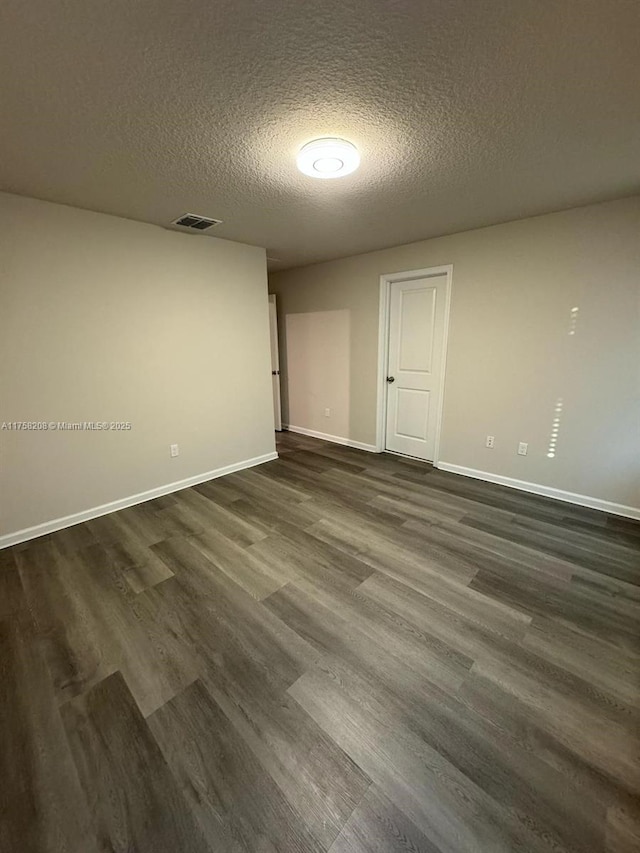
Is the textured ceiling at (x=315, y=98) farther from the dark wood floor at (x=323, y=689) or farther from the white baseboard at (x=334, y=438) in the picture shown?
the white baseboard at (x=334, y=438)

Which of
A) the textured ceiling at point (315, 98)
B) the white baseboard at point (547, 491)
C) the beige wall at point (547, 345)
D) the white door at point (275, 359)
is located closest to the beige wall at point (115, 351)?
the textured ceiling at point (315, 98)

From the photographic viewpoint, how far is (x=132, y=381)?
287cm

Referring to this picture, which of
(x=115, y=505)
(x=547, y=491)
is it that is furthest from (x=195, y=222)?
(x=547, y=491)

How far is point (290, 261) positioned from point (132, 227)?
1.97 m

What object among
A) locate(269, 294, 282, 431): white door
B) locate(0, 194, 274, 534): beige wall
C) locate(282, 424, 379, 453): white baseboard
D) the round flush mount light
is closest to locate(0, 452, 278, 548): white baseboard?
locate(0, 194, 274, 534): beige wall

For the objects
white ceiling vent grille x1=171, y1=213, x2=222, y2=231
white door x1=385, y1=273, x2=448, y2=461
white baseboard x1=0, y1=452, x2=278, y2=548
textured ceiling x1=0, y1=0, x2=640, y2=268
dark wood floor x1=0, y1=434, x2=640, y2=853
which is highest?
white ceiling vent grille x1=171, y1=213, x2=222, y2=231

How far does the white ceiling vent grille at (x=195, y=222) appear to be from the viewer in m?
2.65

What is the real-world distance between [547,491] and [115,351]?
12.6ft

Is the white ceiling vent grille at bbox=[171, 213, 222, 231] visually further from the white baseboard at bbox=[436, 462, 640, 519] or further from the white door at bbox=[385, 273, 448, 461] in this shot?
the white baseboard at bbox=[436, 462, 640, 519]

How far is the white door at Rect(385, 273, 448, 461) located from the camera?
3545 mm

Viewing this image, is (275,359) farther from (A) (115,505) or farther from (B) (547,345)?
(B) (547,345)

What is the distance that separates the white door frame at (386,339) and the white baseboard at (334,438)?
0.43 feet

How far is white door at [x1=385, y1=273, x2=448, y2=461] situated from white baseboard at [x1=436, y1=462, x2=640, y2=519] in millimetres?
367

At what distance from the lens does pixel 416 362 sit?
12.4 ft
